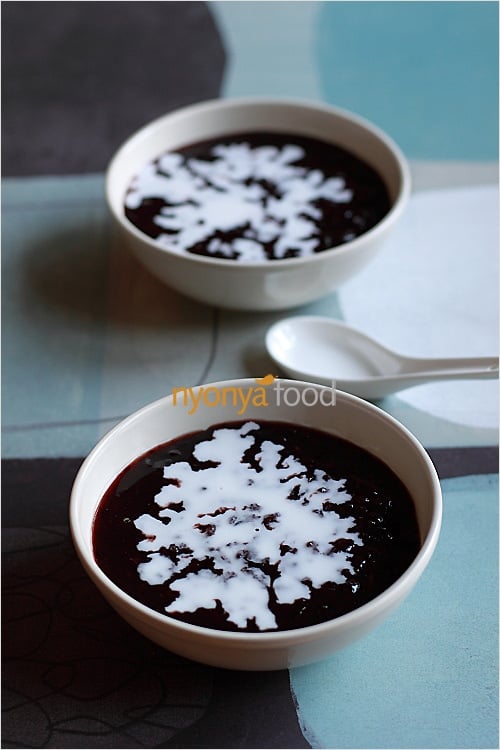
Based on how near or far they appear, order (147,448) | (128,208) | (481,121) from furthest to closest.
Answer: (481,121) < (128,208) < (147,448)

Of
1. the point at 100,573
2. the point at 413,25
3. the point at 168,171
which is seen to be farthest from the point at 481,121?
the point at 100,573

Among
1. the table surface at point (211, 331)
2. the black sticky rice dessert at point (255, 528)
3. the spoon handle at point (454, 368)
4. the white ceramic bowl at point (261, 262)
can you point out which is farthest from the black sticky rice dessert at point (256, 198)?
the black sticky rice dessert at point (255, 528)

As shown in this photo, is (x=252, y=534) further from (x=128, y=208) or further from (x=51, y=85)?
(x=51, y=85)

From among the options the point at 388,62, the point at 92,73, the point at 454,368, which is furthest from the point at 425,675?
the point at 92,73

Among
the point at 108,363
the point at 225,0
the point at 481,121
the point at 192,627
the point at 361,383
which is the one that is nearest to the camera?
the point at 192,627

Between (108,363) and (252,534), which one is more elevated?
(252,534)

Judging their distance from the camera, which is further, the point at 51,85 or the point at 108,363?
the point at 51,85

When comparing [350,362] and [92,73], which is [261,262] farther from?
[92,73]
